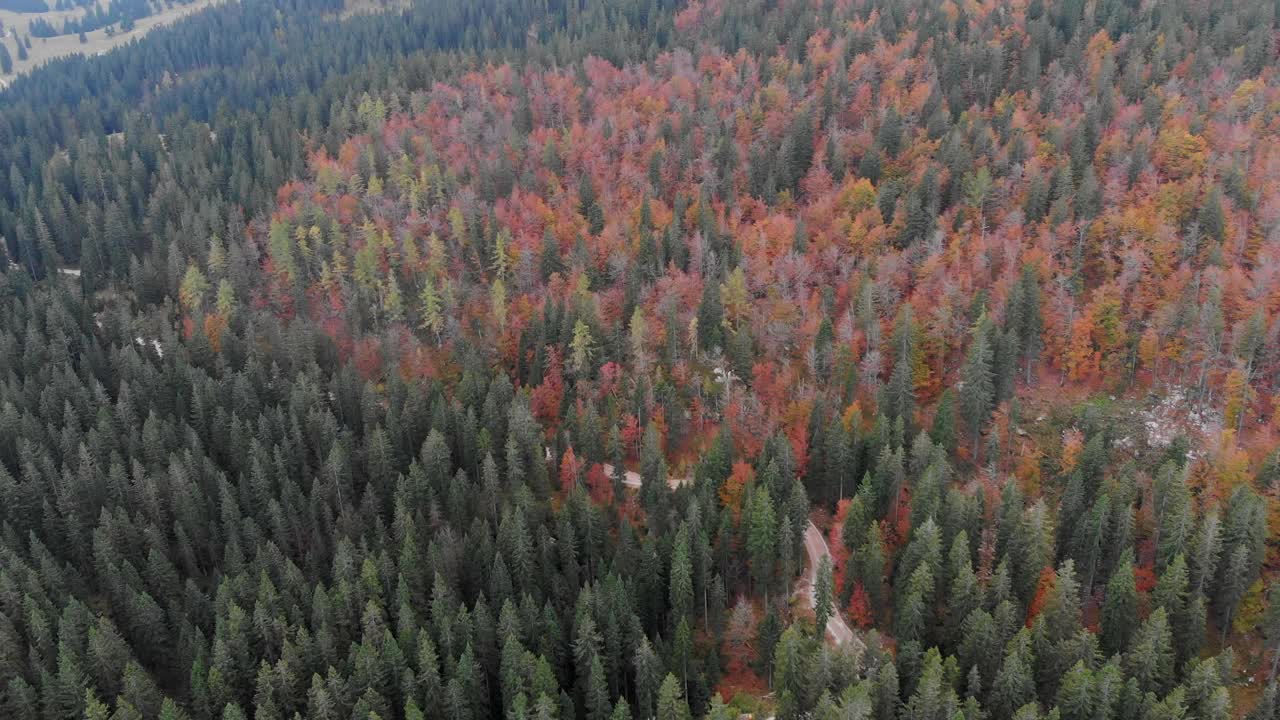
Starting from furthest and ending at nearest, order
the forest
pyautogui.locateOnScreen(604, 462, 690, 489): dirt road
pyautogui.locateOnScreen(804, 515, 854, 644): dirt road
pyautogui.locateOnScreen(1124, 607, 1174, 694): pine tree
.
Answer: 1. pyautogui.locateOnScreen(604, 462, 690, 489): dirt road
2. pyautogui.locateOnScreen(804, 515, 854, 644): dirt road
3. the forest
4. pyautogui.locateOnScreen(1124, 607, 1174, 694): pine tree

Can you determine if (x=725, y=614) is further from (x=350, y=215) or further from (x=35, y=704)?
(x=350, y=215)

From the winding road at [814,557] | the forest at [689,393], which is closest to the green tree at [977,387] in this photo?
the forest at [689,393]

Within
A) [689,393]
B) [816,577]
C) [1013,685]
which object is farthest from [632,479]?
[1013,685]

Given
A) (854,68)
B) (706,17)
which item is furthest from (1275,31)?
(706,17)

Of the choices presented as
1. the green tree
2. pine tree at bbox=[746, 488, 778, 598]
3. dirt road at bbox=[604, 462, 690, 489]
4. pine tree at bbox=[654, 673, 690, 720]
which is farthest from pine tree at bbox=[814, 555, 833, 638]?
the green tree

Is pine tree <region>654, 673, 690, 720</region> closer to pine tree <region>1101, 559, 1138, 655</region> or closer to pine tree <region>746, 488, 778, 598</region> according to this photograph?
pine tree <region>746, 488, 778, 598</region>

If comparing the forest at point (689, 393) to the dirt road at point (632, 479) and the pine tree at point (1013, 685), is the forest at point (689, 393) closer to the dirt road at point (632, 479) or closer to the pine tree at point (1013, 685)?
the pine tree at point (1013, 685)
